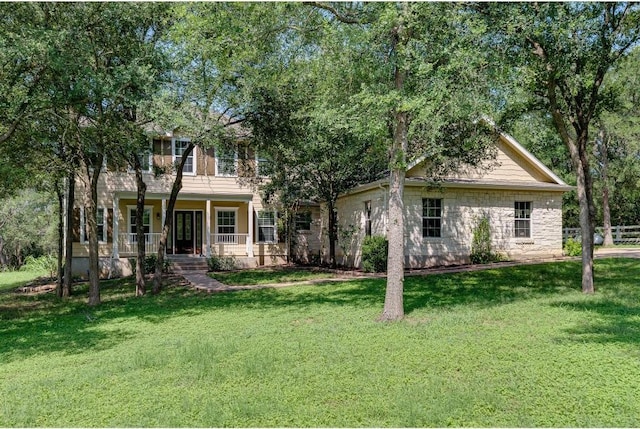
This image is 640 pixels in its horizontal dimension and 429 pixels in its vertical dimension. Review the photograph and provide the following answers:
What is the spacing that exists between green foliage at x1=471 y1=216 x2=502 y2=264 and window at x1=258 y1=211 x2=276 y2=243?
937cm

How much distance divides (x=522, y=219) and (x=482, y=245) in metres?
2.26

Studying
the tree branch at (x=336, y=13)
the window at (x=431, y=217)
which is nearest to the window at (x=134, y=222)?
the window at (x=431, y=217)

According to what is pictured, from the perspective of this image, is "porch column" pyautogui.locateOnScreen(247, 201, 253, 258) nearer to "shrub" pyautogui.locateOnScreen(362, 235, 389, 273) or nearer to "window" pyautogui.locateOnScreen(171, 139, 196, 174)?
"window" pyautogui.locateOnScreen(171, 139, 196, 174)

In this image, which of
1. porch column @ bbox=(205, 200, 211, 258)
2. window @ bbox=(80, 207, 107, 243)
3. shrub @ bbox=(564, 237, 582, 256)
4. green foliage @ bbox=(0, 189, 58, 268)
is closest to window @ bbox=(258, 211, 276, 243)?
porch column @ bbox=(205, 200, 211, 258)

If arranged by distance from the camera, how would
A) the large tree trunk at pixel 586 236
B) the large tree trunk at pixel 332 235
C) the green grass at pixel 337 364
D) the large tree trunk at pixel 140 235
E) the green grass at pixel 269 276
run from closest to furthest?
the green grass at pixel 337 364, the large tree trunk at pixel 586 236, the large tree trunk at pixel 140 235, the green grass at pixel 269 276, the large tree trunk at pixel 332 235

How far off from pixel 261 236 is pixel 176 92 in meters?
11.3

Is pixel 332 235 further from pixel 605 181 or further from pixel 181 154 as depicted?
pixel 605 181

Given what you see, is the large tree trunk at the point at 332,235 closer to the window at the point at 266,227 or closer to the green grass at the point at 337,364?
the window at the point at 266,227

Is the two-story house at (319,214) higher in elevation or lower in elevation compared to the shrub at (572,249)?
higher

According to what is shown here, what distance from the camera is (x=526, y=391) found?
466 cm

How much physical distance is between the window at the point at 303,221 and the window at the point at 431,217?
7442mm

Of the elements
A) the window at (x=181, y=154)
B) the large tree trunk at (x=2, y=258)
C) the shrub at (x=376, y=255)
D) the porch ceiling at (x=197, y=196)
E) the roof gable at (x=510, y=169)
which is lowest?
the large tree trunk at (x=2, y=258)

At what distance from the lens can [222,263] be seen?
20.2 metres

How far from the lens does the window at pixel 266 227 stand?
73.1 feet
